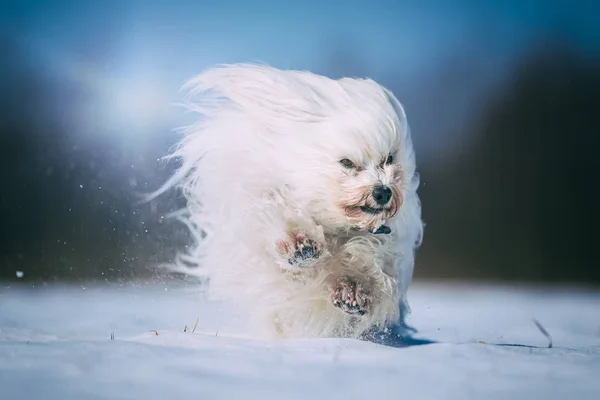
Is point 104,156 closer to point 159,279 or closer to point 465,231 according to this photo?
point 159,279

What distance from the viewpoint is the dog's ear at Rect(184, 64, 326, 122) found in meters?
4.07

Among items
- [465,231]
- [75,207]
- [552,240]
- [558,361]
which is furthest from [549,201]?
[558,361]

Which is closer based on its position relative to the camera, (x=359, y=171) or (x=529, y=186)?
(x=359, y=171)

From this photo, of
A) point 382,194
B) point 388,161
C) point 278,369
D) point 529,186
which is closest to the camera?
point 278,369

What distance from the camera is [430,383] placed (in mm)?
2607

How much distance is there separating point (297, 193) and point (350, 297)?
2.07ft

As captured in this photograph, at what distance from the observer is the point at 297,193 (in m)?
3.90

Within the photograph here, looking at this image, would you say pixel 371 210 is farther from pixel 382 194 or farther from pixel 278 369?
pixel 278 369

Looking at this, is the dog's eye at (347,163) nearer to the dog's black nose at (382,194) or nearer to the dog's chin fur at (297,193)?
the dog's chin fur at (297,193)

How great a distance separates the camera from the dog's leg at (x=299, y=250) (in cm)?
363

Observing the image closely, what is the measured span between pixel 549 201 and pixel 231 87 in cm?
797

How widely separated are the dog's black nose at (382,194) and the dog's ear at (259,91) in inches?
24.9

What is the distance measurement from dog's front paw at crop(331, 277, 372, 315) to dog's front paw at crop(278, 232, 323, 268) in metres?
0.21

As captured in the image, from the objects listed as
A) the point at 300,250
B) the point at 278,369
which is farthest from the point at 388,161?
the point at 278,369
